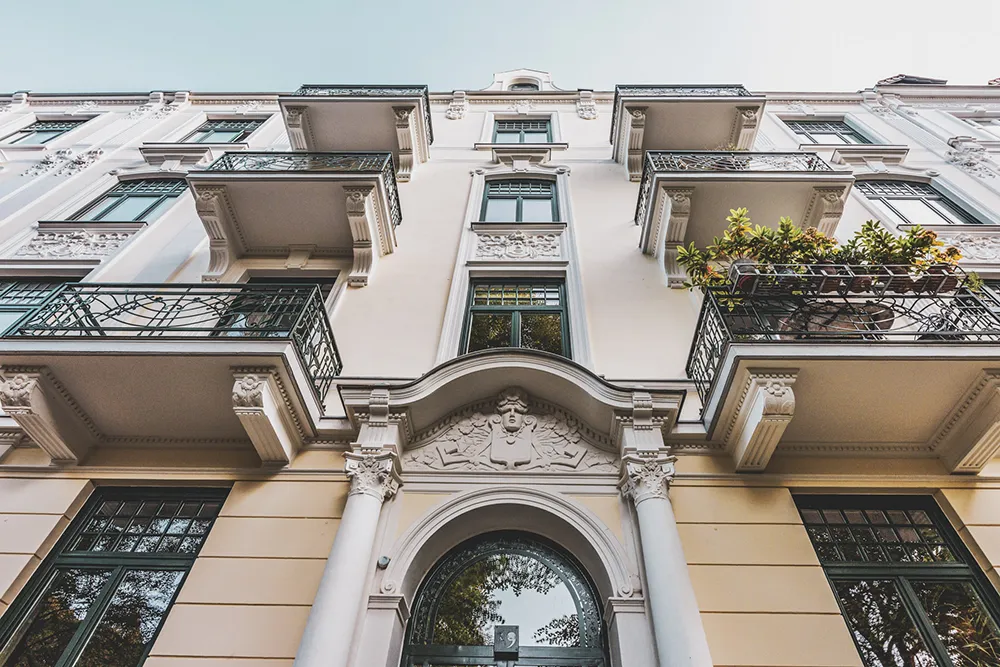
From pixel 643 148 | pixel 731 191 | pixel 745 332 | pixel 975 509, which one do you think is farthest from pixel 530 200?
pixel 975 509

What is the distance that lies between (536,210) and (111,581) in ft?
29.6

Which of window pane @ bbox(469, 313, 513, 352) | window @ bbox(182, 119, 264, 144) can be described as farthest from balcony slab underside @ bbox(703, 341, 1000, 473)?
window @ bbox(182, 119, 264, 144)

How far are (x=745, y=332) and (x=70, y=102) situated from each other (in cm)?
2042

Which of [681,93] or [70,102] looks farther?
[70,102]

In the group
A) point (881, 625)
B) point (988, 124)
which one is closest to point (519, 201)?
point (881, 625)

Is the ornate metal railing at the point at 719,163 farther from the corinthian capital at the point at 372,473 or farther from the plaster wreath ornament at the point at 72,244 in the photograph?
the plaster wreath ornament at the point at 72,244

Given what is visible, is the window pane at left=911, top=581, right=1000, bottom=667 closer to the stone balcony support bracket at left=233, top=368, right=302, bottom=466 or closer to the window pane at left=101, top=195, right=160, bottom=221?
the stone balcony support bracket at left=233, top=368, right=302, bottom=466

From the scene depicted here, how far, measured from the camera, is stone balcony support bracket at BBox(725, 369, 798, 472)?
5.46 meters

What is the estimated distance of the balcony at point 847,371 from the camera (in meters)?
5.59

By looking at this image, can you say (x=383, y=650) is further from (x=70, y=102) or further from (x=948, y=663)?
(x=70, y=102)

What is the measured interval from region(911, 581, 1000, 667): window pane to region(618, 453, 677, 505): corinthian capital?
2.54 m

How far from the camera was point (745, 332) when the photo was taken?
5.86 m

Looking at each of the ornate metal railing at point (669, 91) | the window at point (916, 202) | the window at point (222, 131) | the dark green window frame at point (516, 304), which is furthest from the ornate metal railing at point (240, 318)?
the window at point (916, 202)

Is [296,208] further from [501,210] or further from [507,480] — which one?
[507,480]
